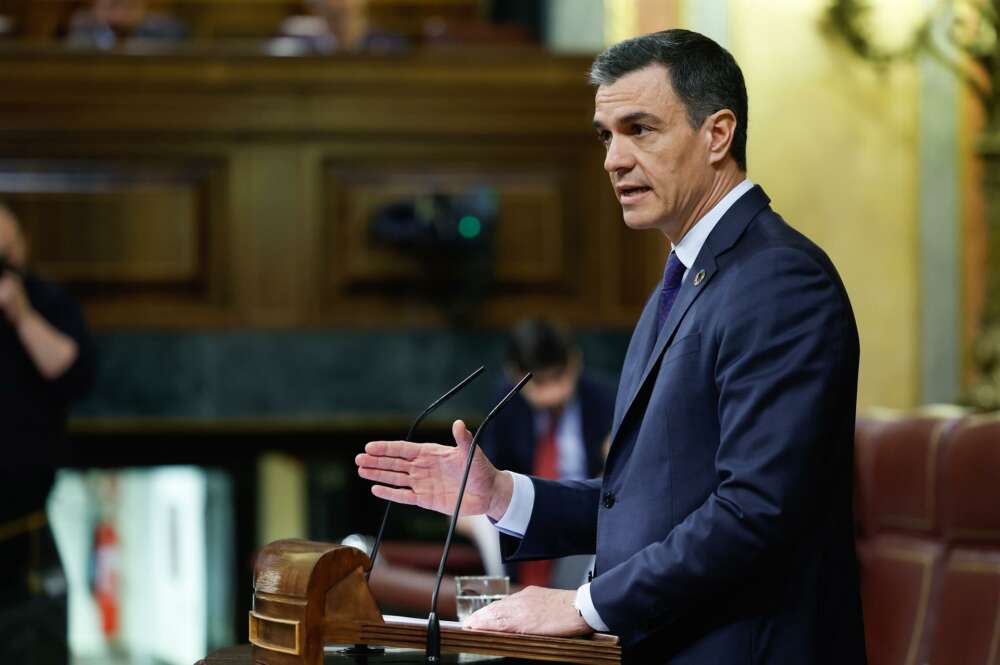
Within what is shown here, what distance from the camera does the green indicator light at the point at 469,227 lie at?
199 inches

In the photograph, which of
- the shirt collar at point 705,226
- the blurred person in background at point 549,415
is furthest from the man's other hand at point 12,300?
the shirt collar at point 705,226

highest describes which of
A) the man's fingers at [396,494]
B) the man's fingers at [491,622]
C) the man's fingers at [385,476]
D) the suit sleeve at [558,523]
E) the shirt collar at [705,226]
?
the shirt collar at [705,226]

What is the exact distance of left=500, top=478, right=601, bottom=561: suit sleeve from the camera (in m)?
1.79

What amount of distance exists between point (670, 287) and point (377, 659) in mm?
552

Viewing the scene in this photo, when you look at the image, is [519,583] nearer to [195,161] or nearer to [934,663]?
[934,663]

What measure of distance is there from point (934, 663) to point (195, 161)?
10.9ft

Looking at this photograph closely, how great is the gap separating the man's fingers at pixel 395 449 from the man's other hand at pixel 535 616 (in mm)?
210

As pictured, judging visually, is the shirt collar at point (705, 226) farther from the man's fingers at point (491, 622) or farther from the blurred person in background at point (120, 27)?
the blurred person in background at point (120, 27)

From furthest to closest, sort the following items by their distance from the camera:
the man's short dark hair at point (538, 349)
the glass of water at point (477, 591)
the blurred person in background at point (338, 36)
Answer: the blurred person in background at point (338, 36) < the man's short dark hair at point (538, 349) < the glass of water at point (477, 591)

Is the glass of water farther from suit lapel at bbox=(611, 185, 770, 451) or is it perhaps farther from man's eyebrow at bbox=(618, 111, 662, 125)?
man's eyebrow at bbox=(618, 111, 662, 125)

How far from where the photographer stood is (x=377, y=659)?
1642mm

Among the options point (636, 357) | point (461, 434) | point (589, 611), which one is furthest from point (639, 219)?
point (589, 611)

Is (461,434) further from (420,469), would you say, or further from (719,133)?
(719,133)

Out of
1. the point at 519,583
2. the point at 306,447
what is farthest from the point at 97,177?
the point at 519,583
